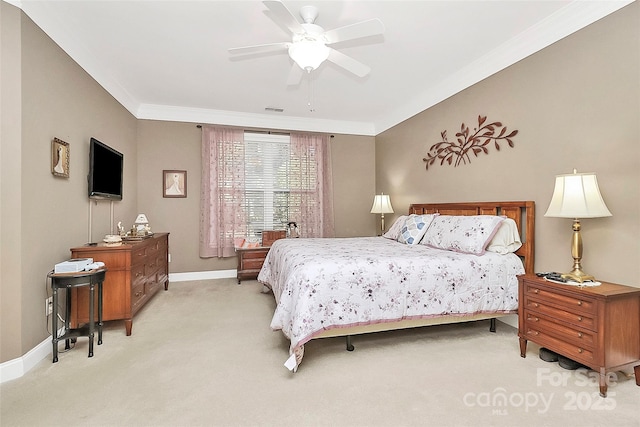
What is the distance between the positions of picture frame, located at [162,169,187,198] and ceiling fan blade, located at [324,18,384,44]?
3.56 m

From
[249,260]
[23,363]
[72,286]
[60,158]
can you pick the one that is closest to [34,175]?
[60,158]

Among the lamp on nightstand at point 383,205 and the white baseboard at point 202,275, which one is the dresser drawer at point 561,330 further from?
the white baseboard at point 202,275

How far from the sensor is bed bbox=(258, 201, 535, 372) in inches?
89.4

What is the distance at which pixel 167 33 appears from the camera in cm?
281

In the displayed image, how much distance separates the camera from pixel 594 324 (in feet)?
6.23

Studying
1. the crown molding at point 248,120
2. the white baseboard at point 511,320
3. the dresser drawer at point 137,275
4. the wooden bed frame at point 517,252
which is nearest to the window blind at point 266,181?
the crown molding at point 248,120

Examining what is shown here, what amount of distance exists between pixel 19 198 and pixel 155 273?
6.12 ft

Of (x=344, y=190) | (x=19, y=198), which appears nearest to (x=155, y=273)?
(x=19, y=198)

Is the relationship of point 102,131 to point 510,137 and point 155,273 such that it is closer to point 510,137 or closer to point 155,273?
point 155,273

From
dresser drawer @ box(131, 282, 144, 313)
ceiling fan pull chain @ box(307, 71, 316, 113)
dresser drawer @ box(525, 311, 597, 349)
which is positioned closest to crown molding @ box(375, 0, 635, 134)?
ceiling fan pull chain @ box(307, 71, 316, 113)

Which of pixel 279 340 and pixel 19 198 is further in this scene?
pixel 279 340

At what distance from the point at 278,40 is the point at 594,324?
3.36m

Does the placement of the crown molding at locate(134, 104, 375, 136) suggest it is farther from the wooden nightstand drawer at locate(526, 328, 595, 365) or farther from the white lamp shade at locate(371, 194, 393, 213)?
the wooden nightstand drawer at locate(526, 328, 595, 365)

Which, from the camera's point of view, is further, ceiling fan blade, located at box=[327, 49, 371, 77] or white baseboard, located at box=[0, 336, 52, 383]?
ceiling fan blade, located at box=[327, 49, 371, 77]
